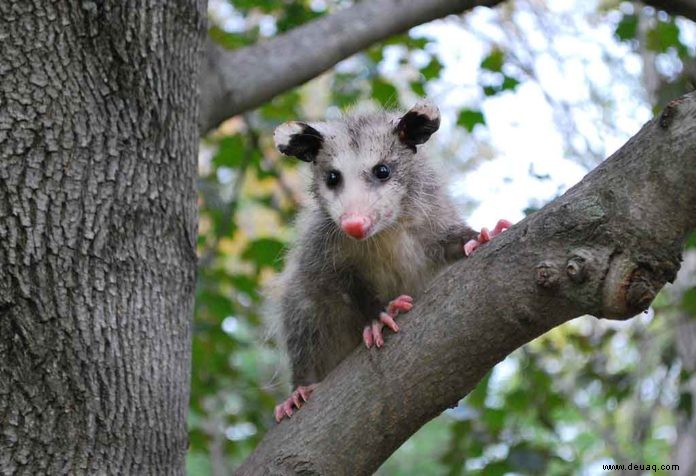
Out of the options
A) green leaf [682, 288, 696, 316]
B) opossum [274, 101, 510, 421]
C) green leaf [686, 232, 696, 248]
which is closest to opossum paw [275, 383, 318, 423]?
opossum [274, 101, 510, 421]

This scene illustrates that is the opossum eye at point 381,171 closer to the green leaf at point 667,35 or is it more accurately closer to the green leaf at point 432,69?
the green leaf at point 432,69

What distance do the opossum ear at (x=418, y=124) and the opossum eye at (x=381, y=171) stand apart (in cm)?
17

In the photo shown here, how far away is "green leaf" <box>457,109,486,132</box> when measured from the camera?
4.21m

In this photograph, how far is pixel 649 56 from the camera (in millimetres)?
5273

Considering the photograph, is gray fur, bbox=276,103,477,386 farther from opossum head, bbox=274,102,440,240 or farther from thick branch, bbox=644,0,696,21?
thick branch, bbox=644,0,696,21

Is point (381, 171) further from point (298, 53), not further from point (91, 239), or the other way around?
point (91, 239)

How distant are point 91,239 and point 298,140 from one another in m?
1.04

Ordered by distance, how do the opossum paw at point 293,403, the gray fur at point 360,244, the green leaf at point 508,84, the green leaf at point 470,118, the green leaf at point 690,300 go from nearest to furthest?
the opossum paw at point 293,403 < the gray fur at point 360,244 < the green leaf at point 690,300 < the green leaf at point 508,84 < the green leaf at point 470,118

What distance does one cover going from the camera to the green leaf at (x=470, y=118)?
4207 millimetres

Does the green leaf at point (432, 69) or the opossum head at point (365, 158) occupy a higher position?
the green leaf at point (432, 69)

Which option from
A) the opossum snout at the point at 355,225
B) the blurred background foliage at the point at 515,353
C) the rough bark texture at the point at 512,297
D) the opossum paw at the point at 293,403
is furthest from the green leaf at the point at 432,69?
the rough bark texture at the point at 512,297

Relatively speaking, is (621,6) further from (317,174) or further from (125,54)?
(125,54)

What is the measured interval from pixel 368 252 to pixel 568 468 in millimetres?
1742

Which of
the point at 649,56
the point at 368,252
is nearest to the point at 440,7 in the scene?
the point at 368,252
